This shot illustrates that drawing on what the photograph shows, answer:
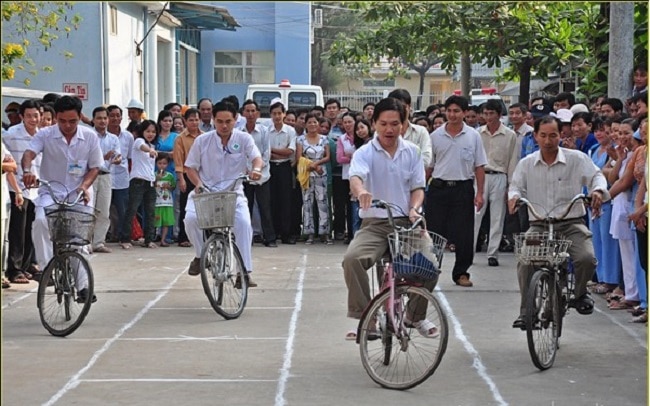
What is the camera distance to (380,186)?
8.05 m

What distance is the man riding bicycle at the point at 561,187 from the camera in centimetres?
831

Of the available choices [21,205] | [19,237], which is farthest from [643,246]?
[19,237]

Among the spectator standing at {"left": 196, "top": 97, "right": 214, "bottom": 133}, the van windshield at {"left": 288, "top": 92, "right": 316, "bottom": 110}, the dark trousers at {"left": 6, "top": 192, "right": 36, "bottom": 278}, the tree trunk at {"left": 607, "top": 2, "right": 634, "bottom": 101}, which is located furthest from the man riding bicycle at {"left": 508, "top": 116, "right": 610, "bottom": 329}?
the van windshield at {"left": 288, "top": 92, "right": 316, "bottom": 110}

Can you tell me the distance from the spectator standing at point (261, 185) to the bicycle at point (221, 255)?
4.90 meters

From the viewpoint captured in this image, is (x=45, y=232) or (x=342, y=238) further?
(x=342, y=238)

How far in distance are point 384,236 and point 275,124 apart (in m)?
8.04

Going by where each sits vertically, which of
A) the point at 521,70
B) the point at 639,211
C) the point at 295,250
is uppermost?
the point at 521,70

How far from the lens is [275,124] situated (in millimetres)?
15742

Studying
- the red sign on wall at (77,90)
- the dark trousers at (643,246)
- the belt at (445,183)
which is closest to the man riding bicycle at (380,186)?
the dark trousers at (643,246)

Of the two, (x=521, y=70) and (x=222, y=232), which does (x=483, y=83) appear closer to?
(x=521, y=70)

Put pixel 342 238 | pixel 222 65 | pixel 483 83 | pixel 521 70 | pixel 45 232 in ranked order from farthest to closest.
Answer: pixel 483 83, pixel 222 65, pixel 521 70, pixel 342 238, pixel 45 232

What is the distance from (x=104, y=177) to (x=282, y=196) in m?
2.56

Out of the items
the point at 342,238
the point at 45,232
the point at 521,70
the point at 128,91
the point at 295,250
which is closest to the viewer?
the point at 45,232

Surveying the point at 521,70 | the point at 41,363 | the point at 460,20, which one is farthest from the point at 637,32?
the point at 41,363
